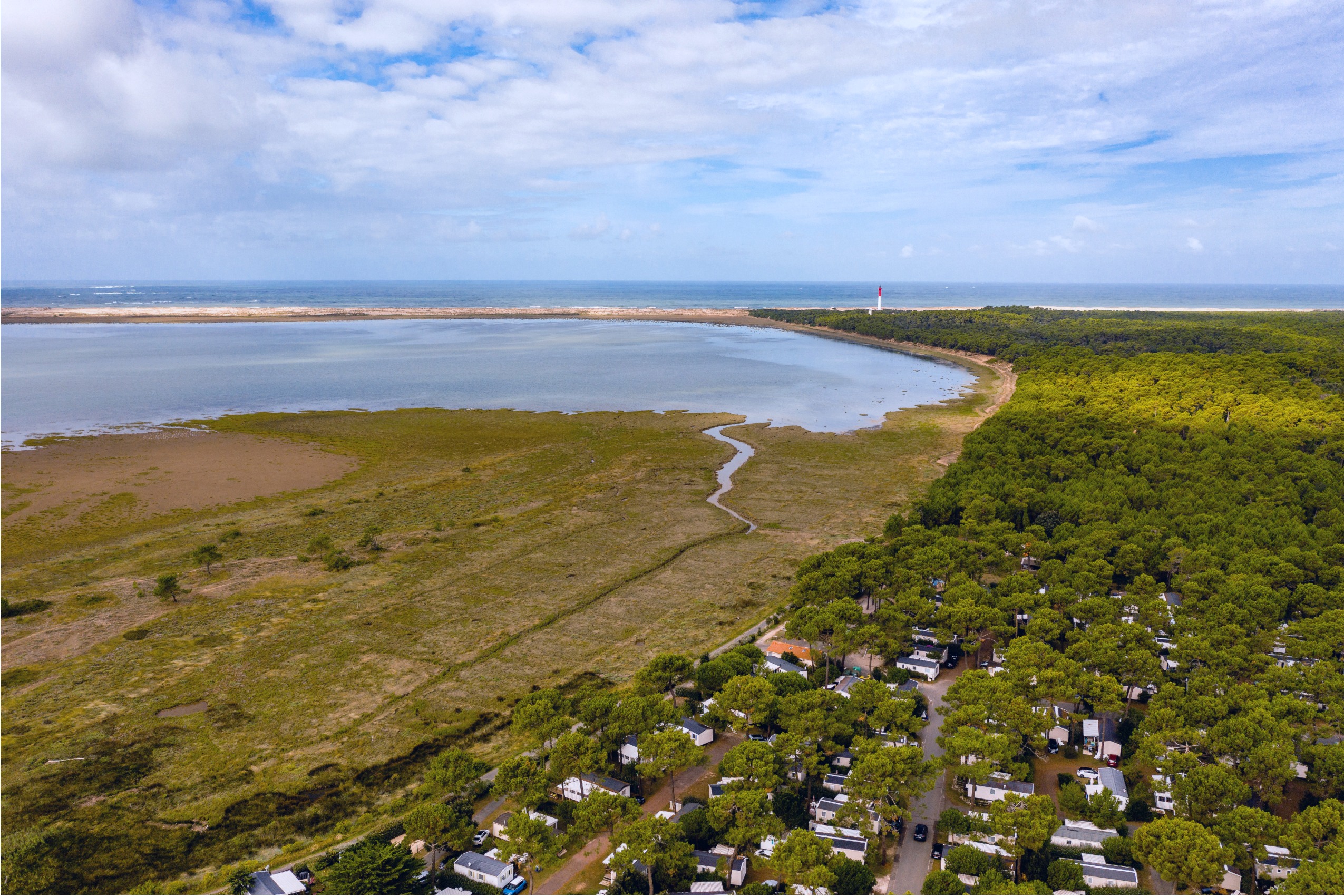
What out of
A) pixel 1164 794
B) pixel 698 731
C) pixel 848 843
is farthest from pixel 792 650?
pixel 1164 794

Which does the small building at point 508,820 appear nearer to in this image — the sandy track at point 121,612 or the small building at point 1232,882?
the small building at point 1232,882

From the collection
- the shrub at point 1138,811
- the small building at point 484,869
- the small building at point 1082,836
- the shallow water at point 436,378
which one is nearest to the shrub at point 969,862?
the small building at point 1082,836

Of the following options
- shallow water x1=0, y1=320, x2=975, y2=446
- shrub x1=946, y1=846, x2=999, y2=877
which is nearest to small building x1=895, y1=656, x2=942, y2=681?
shrub x1=946, y1=846, x2=999, y2=877

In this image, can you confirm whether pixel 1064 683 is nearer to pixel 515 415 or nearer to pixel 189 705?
pixel 189 705

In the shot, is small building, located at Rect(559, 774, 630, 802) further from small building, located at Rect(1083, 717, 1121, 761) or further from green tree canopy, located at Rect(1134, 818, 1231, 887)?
small building, located at Rect(1083, 717, 1121, 761)

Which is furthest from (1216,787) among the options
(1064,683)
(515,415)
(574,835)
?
(515,415)

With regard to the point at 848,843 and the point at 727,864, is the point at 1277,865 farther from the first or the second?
the point at 727,864
